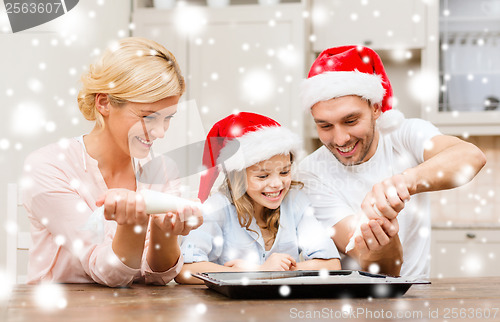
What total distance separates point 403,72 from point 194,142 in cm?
116

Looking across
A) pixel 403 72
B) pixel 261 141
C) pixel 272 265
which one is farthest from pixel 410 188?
pixel 403 72

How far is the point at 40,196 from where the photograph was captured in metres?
1.07

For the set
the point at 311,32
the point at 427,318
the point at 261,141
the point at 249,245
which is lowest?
the point at 249,245

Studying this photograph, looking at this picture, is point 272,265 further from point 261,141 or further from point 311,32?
point 311,32

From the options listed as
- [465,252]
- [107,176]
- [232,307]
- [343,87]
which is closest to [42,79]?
[107,176]

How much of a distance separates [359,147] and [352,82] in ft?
0.57

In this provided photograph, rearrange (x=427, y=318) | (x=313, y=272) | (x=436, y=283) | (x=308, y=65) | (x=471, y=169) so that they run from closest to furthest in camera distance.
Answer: (x=427, y=318)
(x=313, y=272)
(x=436, y=283)
(x=471, y=169)
(x=308, y=65)

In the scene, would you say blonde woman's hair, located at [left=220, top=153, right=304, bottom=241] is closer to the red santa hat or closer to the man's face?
the red santa hat

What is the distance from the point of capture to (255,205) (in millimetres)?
1355

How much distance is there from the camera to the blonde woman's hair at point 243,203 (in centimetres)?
132

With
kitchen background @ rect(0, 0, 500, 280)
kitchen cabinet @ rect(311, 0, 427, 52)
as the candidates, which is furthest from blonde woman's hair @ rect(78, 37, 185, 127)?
kitchen cabinet @ rect(311, 0, 427, 52)

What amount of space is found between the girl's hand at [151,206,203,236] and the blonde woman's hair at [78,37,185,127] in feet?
1.05

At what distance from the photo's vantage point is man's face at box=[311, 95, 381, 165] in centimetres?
134

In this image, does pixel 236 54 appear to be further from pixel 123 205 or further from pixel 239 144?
pixel 123 205
